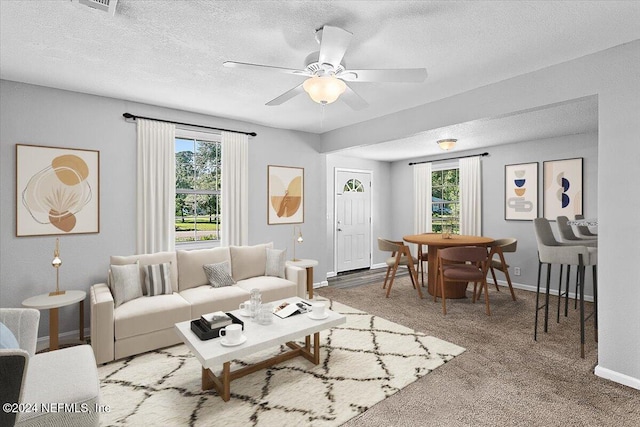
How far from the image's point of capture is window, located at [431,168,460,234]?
6523 millimetres

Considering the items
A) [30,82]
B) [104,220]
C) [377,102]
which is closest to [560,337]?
[377,102]

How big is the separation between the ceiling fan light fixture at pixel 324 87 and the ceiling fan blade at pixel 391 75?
0.12 meters

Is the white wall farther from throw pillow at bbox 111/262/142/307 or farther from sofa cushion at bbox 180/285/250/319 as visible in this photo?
throw pillow at bbox 111/262/142/307

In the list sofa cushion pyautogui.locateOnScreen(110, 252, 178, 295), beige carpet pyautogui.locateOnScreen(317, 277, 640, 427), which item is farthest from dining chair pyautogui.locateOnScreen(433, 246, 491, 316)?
sofa cushion pyautogui.locateOnScreen(110, 252, 178, 295)

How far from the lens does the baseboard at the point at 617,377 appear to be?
238 centimetres

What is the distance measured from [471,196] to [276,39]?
16.0ft

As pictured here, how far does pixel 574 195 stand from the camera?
15.8 ft

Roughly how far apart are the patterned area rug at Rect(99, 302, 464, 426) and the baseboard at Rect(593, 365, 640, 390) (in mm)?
998

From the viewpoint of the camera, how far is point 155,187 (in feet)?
12.9

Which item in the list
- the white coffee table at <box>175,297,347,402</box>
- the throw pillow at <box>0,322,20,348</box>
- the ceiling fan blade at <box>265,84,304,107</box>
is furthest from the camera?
the ceiling fan blade at <box>265,84,304,107</box>

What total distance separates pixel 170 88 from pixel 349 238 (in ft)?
14.6

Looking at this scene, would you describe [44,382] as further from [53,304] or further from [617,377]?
[617,377]

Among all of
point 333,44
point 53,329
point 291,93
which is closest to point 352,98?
point 291,93

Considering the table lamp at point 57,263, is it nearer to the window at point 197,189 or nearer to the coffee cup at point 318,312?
the window at point 197,189
